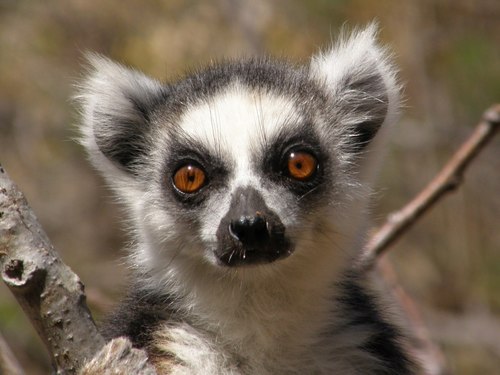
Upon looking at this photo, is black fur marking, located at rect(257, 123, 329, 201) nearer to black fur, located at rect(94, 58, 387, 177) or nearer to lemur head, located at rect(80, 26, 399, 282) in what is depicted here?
lemur head, located at rect(80, 26, 399, 282)

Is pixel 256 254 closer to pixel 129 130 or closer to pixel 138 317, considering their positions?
pixel 138 317

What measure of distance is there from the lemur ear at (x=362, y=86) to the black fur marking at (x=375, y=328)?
2.56ft

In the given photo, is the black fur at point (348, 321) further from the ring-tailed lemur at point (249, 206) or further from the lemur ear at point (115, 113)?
the lemur ear at point (115, 113)

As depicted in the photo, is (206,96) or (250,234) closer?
(250,234)

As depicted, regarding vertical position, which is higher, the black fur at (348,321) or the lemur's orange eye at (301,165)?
the lemur's orange eye at (301,165)

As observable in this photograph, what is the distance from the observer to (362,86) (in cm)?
459

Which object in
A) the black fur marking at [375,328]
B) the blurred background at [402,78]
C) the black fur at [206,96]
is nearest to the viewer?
the black fur marking at [375,328]

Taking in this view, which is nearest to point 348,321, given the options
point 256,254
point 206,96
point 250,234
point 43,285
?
point 256,254

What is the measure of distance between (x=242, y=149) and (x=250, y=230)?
53 cm

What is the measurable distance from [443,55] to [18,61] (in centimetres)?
531

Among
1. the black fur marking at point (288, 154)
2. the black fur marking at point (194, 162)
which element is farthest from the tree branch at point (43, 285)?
the black fur marking at point (288, 154)

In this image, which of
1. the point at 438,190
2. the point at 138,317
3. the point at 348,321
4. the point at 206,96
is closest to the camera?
the point at 138,317

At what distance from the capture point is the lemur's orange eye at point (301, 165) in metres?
4.04

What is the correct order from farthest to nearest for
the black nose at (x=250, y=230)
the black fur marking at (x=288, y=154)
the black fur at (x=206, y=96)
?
the black fur at (x=206, y=96) < the black fur marking at (x=288, y=154) < the black nose at (x=250, y=230)
